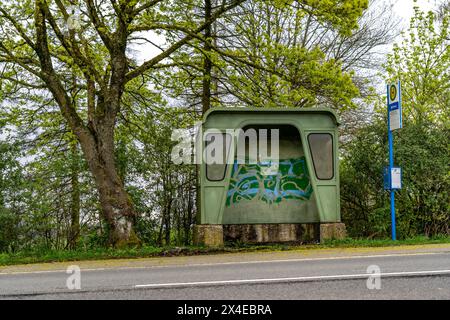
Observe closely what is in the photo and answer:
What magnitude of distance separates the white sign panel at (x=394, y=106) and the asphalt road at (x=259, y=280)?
142 inches

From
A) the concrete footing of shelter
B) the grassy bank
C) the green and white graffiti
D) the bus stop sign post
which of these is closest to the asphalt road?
the grassy bank

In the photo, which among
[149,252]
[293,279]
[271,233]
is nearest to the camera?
[293,279]

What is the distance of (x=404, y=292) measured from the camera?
600cm

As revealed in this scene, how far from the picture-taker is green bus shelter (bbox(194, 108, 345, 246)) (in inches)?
496

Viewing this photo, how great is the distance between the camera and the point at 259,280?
711 centimetres

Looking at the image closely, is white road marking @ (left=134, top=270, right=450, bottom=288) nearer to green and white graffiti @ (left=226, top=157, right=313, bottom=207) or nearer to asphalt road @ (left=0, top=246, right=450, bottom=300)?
asphalt road @ (left=0, top=246, right=450, bottom=300)

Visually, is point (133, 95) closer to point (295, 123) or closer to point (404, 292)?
point (295, 123)

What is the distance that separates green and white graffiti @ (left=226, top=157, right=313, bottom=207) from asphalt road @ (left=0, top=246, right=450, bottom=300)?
4017 mm

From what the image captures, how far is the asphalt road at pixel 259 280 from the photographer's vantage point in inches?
241

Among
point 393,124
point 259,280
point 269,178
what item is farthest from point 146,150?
point 259,280

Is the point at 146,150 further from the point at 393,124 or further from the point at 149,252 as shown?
the point at 393,124

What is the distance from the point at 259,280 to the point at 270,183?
21.9 feet

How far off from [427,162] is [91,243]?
8.27 m
